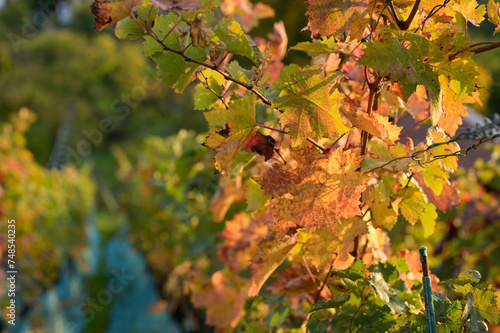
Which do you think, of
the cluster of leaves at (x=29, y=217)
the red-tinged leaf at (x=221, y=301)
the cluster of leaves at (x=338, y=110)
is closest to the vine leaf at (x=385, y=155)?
the cluster of leaves at (x=338, y=110)

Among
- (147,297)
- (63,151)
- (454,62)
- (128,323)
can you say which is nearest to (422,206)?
(454,62)

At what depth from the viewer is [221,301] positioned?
5.40ft

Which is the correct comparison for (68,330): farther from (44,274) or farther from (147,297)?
(147,297)

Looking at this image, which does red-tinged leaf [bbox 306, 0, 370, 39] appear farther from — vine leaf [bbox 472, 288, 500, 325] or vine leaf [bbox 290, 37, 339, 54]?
vine leaf [bbox 472, 288, 500, 325]

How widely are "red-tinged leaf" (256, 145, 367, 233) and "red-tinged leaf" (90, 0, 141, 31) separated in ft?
1.09

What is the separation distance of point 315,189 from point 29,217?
17.8ft

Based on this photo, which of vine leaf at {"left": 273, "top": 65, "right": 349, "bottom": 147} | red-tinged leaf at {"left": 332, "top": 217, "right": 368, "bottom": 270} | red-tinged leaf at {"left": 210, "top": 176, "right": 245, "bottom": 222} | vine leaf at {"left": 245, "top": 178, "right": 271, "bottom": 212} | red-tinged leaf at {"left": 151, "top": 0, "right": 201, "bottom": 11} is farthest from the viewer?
red-tinged leaf at {"left": 210, "top": 176, "right": 245, "bottom": 222}

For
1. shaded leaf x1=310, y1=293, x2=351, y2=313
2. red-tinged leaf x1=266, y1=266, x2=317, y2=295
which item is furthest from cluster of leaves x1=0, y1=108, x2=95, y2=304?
shaded leaf x1=310, y1=293, x2=351, y2=313

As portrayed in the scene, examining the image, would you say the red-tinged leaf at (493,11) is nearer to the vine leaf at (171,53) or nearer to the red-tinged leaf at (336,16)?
the red-tinged leaf at (336,16)

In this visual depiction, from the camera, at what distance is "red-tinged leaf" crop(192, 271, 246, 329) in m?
1.60

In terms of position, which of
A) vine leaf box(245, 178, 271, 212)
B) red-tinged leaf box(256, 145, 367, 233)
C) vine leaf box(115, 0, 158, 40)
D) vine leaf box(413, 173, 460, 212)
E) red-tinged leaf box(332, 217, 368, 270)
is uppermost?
vine leaf box(115, 0, 158, 40)

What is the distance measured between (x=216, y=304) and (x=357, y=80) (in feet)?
3.29

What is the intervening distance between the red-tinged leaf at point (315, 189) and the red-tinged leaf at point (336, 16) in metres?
0.20

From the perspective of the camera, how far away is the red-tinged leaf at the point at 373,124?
80 centimetres
